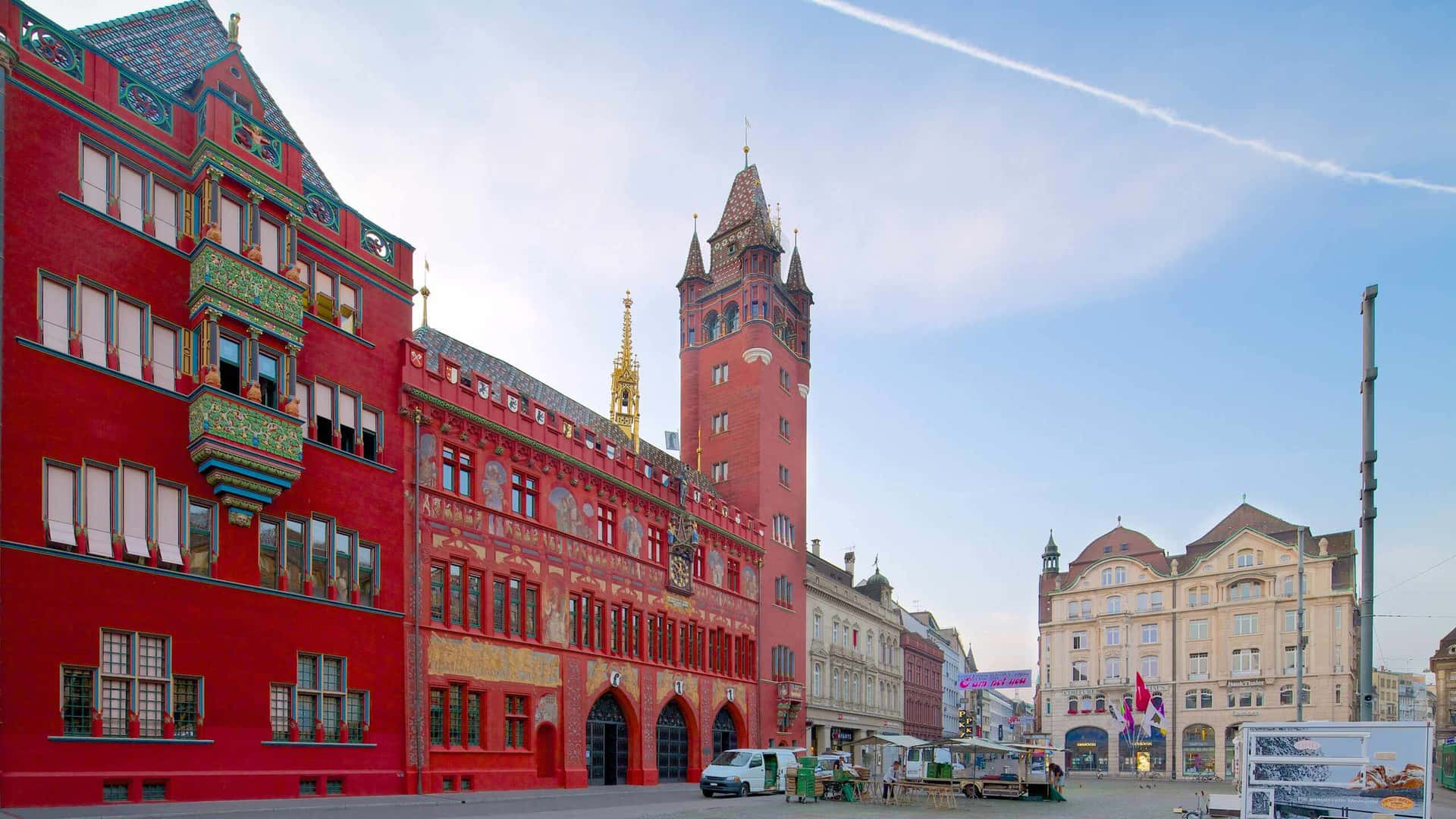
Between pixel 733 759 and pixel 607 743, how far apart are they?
4.60m

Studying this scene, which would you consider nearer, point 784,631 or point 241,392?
point 241,392

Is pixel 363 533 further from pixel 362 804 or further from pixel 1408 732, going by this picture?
pixel 1408 732

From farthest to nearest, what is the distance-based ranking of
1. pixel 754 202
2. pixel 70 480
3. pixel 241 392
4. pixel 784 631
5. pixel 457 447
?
pixel 754 202 → pixel 784 631 → pixel 457 447 → pixel 241 392 → pixel 70 480

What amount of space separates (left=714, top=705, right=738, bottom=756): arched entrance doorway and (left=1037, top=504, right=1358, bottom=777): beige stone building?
41.4 meters

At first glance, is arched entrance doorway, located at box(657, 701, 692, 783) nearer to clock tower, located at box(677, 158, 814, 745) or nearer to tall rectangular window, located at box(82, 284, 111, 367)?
clock tower, located at box(677, 158, 814, 745)

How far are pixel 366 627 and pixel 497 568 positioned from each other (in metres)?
6.14

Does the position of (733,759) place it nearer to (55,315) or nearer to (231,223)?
(231,223)

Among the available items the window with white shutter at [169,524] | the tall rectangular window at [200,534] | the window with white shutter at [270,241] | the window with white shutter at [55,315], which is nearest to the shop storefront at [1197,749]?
the tall rectangular window at [200,534]

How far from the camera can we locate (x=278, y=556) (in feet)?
83.1

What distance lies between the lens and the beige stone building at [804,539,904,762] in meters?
62.1

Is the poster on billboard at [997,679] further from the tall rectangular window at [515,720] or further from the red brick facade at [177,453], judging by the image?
the red brick facade at [177,453]

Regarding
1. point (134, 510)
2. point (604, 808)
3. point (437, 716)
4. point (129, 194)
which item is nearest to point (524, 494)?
point (437, 716)

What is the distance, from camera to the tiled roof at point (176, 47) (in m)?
25.1

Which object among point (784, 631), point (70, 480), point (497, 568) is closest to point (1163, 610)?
point (784, 631)
